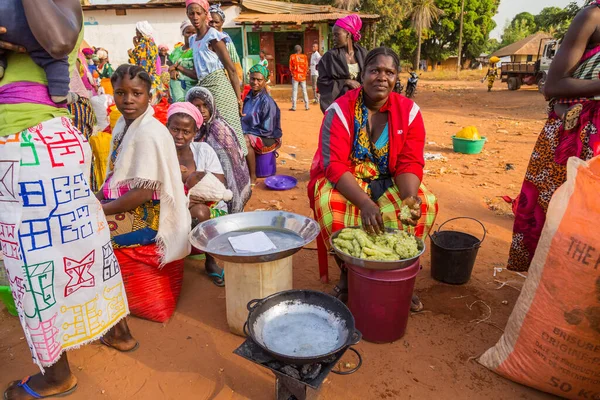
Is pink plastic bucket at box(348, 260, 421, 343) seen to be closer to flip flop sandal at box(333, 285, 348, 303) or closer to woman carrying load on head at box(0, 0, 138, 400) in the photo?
flip flop sandal at box(333, 285, 348, 303)

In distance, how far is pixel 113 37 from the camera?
51.5 feet

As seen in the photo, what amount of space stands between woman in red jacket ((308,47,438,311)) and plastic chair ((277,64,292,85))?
17473 mm

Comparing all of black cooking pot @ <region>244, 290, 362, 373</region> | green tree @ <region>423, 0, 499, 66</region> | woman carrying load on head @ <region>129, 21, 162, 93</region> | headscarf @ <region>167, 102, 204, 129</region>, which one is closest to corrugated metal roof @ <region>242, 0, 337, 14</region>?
woman carrying load on head @ <region>129, 21, 162, 93</region>

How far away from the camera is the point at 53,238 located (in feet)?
5.75

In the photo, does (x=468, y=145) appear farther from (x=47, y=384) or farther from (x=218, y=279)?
(x=47, y=384)

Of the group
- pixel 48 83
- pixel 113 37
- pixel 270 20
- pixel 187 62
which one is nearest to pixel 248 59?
pixel 270 20

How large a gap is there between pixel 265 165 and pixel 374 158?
10.3ft

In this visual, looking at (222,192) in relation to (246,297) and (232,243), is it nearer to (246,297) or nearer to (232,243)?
(232,243)

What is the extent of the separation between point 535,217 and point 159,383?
2.52m

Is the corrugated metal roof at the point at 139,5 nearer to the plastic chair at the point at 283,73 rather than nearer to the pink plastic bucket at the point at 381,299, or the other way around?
the plastic chair at the point at 283,73

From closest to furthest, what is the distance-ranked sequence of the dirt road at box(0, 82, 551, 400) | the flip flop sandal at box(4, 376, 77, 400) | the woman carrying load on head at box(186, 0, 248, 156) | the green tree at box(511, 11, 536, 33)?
the flip flop sandal at box(4, 376, 77, 400)
the dirt road at box(0, 82, 551, 400)
the woman carrying load on head at box(186, 0, 248, 156)
the green tree at box(511, 11, 536, 33)

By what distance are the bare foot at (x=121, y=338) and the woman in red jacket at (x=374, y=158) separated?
1.38 m

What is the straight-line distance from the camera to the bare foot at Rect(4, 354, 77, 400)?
1972 mm

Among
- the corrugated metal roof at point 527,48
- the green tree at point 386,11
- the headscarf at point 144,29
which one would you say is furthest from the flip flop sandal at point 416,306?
the corrugated metal roof at point 527,48
